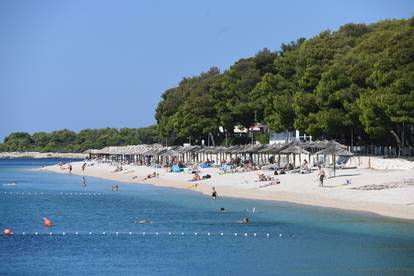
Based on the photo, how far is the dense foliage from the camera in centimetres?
6203

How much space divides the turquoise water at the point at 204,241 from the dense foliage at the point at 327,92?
1334cm

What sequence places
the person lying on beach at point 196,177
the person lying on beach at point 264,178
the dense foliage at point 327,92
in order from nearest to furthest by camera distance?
1. the dense foliage at point 327,92
2. the person lying on beach at point 264,178
3. the person lying on beach at point 196,177

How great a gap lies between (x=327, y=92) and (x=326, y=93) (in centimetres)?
21

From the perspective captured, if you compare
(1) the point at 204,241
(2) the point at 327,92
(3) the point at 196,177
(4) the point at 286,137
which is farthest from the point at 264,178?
(4) the point at 286,137

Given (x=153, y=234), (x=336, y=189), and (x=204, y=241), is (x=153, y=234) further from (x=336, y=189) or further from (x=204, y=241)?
(x=336, y=189)

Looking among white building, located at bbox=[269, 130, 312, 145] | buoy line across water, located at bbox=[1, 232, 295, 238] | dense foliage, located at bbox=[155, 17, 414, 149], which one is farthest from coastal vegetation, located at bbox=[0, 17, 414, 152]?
buoy line across water, located at bbox=[1, 232, 295, 238]

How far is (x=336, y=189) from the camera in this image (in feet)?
174

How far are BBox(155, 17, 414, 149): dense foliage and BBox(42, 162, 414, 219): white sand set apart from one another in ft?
17.8

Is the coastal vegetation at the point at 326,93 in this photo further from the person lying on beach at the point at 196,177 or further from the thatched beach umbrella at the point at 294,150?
the person lying on beach at the point at 196,177

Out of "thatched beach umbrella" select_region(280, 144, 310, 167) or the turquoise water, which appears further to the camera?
"thatched beach umbrella" select_region(280, 144, 310, 167)

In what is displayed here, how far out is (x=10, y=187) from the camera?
84.7 metres

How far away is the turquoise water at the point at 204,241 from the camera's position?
1204 inches

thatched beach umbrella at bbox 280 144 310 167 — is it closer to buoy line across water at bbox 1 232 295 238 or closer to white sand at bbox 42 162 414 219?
white sand at bbox 42 162 414 219

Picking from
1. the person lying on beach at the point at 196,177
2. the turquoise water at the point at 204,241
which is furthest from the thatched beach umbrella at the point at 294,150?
the turquoise water at the point at 204,241
